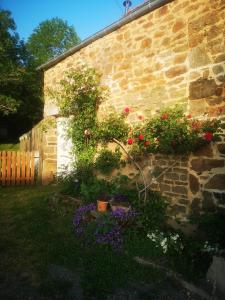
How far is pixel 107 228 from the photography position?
163 inches

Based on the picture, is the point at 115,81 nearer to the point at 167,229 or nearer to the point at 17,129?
the point at 167,229

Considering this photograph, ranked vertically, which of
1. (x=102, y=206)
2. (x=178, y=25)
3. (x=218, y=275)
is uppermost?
(x=178, y=25)

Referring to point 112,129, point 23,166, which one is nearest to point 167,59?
point 112,129

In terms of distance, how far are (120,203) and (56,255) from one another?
60.4 inches

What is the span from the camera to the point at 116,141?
5.67m

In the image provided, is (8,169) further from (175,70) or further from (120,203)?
(175,70)

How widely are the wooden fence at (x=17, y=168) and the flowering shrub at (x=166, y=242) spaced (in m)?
5.23

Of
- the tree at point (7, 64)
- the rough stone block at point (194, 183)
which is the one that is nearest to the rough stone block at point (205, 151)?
the rough stone block at point (194, 183)

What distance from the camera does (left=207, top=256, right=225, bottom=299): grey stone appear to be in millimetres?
2863

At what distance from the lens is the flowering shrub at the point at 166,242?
3.68 m

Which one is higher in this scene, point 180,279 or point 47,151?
point 47,151

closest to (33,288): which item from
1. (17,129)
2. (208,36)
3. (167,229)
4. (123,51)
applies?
(167,229)

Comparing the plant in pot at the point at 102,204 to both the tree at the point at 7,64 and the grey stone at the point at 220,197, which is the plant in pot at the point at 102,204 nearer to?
the grey stone at the point at 220,197

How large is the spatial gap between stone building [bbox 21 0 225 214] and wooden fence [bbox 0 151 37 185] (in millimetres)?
3344
